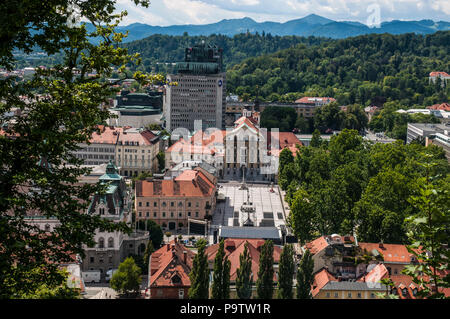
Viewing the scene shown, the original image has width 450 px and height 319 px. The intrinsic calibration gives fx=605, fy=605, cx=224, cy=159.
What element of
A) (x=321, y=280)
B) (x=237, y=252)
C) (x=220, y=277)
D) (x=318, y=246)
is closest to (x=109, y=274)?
(x=237, y=252)

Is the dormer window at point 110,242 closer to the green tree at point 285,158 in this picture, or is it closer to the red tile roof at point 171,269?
the red tile roof at point 171,269

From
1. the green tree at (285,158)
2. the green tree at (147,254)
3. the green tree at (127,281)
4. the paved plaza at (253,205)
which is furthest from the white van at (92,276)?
the green tree at (285,158)

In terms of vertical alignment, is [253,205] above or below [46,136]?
below

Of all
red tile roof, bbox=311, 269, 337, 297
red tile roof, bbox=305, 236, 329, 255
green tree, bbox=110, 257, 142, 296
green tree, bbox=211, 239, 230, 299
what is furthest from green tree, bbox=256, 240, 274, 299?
green tree, bbox=110, 257, 142, 296

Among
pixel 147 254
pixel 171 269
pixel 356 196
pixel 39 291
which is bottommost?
pixel 147 254

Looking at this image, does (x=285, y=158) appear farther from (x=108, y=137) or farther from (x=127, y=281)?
(x=127, y=281)

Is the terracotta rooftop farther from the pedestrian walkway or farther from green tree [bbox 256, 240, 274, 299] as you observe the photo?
green tree [bbox 256, 240, 274, 299]
